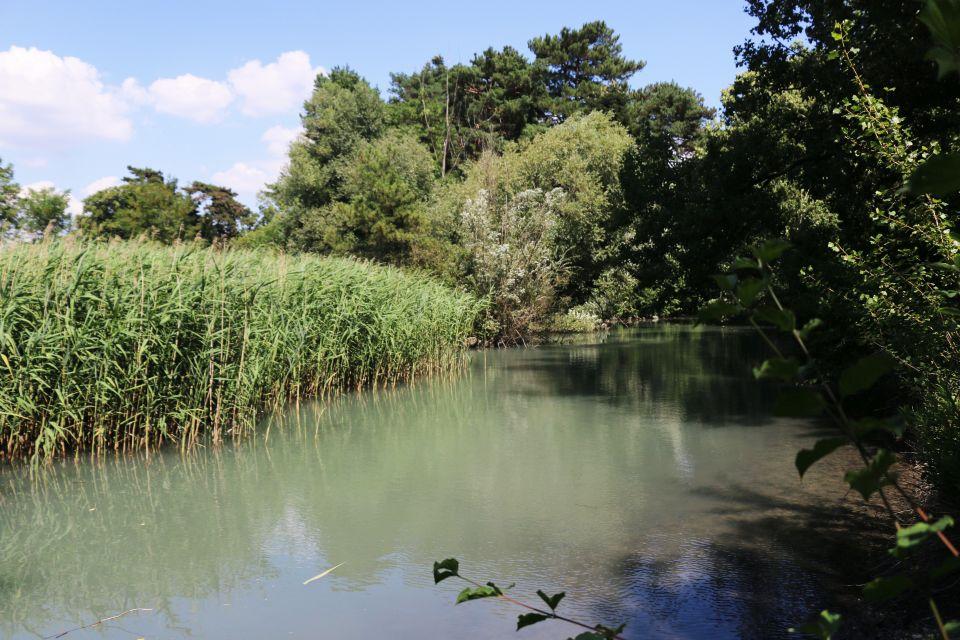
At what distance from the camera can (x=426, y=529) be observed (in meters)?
6.28

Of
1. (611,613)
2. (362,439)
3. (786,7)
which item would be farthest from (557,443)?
(786,7)

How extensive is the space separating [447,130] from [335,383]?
3224cm

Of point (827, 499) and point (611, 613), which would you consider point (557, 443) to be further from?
point (611, 613)

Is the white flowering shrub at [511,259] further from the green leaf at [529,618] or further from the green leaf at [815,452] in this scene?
the green leaf at [815,452]

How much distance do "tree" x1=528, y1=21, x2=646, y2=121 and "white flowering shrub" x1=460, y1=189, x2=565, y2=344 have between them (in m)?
18.9

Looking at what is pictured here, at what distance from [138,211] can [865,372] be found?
39.4m

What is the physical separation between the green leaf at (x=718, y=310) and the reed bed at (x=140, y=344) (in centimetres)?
828

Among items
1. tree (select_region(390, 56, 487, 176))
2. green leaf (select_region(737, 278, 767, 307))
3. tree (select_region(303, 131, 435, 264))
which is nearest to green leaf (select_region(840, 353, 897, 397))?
green leaf (select_region(737, 278, 767, 307))

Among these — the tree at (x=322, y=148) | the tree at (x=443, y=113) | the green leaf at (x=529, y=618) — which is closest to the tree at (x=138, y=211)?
the tree at (x=322, y=148)

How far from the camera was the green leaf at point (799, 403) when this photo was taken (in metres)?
0.89

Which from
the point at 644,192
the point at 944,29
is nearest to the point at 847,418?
the point at 944,29

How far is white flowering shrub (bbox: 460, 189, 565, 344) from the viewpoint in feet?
69.9

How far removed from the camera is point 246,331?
9.60 meters

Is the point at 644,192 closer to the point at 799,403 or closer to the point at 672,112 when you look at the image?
the point at 799,403
